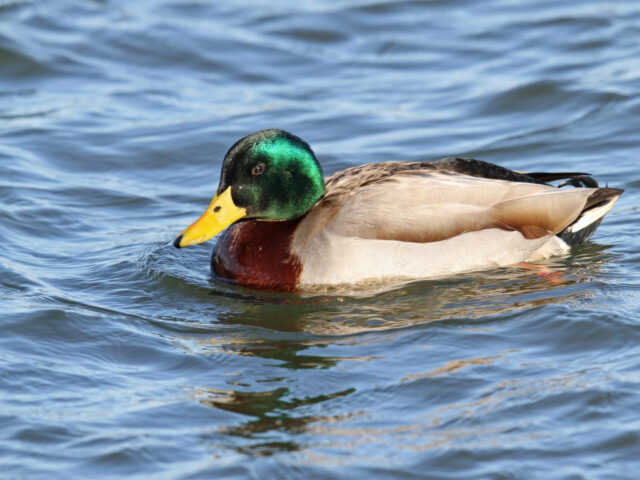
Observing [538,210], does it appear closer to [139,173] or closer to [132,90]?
[139,173]

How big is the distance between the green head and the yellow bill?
0.04 metres

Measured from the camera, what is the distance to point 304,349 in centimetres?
686

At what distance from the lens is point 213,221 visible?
779 cm

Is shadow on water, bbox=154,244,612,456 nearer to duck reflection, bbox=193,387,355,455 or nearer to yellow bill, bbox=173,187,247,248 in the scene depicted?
duck reflection, bbox=193,387,355,455

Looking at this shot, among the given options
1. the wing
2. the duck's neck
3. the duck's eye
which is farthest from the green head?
the wing

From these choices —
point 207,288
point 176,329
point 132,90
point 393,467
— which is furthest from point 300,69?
point 393,467

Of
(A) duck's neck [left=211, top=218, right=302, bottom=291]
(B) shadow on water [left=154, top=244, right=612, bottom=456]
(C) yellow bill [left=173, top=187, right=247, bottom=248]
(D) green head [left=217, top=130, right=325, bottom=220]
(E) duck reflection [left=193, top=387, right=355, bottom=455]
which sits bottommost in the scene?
(E) duck reflection [left=193, top=387, right=355, bottom=455]

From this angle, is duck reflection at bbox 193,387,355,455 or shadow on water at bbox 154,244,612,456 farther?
shadow on water at bbox 154,244,612,456

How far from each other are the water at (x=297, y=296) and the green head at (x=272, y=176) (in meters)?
0.66

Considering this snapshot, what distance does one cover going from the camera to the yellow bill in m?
7.71

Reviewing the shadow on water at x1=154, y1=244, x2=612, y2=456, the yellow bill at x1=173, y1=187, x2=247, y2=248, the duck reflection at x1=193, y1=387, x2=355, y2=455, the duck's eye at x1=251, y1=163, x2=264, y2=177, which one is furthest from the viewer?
the duck's eye at x1=251, y1=163, x2=264, y2=177

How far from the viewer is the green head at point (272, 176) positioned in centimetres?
781

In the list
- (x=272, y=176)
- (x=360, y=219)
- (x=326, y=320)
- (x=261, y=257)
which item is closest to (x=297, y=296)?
(x=261, y=257)

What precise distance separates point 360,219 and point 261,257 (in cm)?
78
